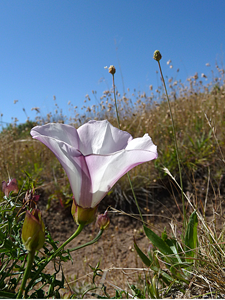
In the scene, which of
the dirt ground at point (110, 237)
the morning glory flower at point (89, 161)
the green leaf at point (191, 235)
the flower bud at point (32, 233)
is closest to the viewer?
the flower bud at point (32, 233)

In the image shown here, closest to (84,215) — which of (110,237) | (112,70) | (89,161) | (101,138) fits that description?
(89,161)

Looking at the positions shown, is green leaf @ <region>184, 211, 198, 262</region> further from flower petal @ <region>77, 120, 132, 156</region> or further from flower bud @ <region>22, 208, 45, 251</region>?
flower bud @ <region>22, 208, 45, 251</region>

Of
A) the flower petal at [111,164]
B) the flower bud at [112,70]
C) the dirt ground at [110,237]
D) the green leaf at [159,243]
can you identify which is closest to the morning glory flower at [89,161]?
→ the flower petal at [111,164]

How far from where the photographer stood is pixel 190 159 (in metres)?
2.74

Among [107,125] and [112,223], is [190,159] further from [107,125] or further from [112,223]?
[107,125]

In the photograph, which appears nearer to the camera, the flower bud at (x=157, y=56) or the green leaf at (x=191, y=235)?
the flower bud at (x=157, y=56)

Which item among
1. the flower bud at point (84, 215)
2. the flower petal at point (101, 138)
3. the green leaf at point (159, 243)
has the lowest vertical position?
the green leaf at point (159, 243)

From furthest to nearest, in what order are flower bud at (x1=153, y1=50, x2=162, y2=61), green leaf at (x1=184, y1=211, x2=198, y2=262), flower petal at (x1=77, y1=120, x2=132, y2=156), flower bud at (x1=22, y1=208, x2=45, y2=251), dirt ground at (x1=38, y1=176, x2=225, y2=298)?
dirt ground at (x1=38, y1=176, x2=225, y2=298) → green leaf at (x1=184, y1=211, x2=198, y2=262) → flower bud at (x1=153, y1=50, x2=162, y2=61) → flower petal at (x1=77, y1=120, x2=132, y2=156) → flower bud at (x1=22, y1=208, x2=45, y2=251)

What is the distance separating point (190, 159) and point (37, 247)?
249 cm

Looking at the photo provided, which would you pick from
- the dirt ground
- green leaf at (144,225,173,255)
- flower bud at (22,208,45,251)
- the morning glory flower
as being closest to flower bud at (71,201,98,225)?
the morning glory flower

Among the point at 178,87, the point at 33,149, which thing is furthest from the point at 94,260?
the point at 178,87

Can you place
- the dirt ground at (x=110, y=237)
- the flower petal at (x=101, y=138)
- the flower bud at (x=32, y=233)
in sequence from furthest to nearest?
the dirt ground at (x=110, y=237) < the flower petal at (x=101, y=138) < the flower bud at (x=32, y=233)

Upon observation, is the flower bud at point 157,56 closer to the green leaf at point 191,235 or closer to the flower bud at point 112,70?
the flower bud at point 112,70

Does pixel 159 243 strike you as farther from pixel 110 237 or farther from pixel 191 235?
pixel 110 237
